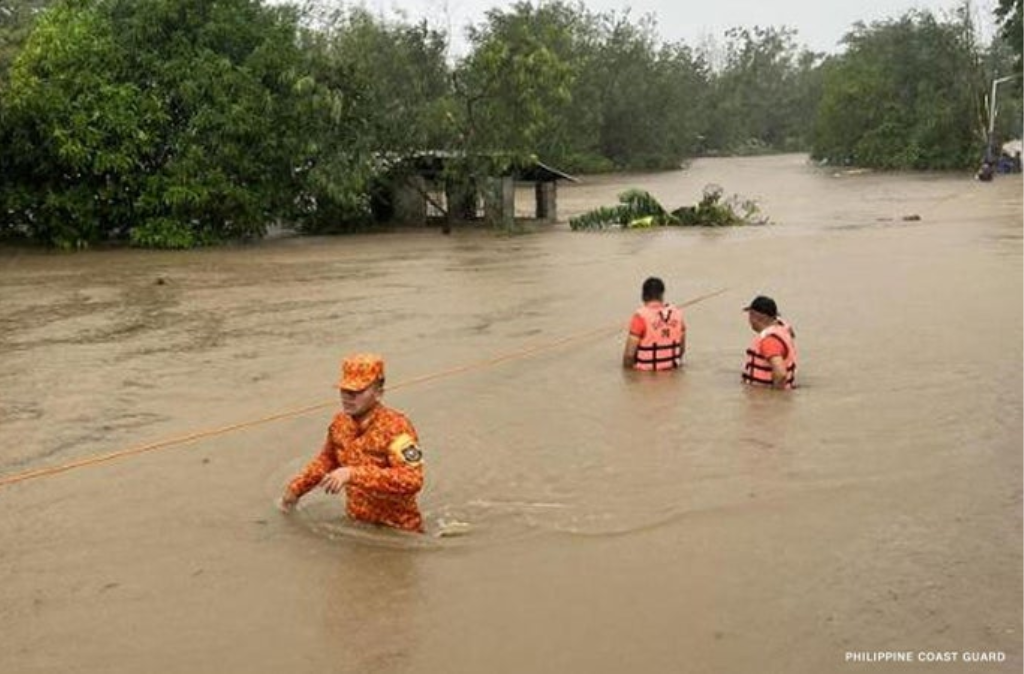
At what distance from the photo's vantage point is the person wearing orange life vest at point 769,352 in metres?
8.55

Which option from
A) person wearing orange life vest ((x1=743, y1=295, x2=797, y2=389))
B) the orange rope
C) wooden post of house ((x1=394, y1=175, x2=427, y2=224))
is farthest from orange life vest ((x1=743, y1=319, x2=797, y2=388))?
wooden post of house ((x1=394, y1=175, x2=427, y2=224))

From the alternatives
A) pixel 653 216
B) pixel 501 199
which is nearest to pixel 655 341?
pixel 501 199

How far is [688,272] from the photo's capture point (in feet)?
59.1

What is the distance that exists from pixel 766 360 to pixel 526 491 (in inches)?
121

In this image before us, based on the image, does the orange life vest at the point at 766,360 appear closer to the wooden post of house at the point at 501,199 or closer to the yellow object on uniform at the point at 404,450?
the yellow object on uniform at the point at 404,450

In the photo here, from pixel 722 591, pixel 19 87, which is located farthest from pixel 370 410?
pixel 19 87

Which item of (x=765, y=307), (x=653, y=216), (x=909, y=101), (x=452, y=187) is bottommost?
(x=765, y=307)

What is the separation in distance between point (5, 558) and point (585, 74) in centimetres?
5637

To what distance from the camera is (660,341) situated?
32.1 feet

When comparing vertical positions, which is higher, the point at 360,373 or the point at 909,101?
the point at 909,101

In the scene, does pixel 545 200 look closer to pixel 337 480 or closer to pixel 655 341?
pixel 655 341

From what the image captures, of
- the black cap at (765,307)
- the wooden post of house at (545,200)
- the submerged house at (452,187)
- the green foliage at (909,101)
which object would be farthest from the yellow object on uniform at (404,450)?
the green foliage at (909,101)

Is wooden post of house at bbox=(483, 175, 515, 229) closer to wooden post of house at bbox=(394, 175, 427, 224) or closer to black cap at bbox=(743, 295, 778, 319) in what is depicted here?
wooden post of house at bbox=(394, 175, 427, 224)

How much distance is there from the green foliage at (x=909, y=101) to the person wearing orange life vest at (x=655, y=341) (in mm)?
45720
